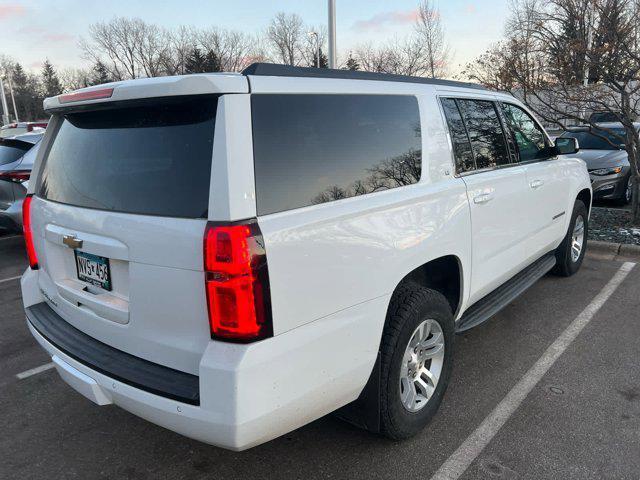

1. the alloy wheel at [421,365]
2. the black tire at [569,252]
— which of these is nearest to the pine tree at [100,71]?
the black tire at [569,252]

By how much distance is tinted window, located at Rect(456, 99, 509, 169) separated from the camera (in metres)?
3.34

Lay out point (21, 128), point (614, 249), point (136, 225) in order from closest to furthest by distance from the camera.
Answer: point (136, 225) → point (614, 249) → point (21, 128)

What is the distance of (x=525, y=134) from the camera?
4191 millimetres

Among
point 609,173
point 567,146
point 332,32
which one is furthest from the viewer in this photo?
point 332,32

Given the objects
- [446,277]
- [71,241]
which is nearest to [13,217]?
[71,241]

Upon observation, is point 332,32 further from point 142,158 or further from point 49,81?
point 49,81

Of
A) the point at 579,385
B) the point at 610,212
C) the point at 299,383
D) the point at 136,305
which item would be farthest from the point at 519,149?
the point at 610,212

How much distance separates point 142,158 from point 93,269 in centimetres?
60

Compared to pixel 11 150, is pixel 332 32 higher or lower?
higher

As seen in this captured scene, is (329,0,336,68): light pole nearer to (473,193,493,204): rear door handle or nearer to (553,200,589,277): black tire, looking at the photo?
(553,200,589,277): black tire

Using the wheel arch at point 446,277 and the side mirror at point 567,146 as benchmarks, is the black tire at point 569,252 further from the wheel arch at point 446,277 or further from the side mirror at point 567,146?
the wheel arch at point 446,277

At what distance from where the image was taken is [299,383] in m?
1.99

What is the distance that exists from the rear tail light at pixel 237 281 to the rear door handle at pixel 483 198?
1764 mm

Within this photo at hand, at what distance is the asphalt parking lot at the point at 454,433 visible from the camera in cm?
254
